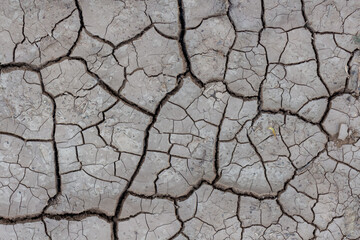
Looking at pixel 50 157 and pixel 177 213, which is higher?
pixel 50 157

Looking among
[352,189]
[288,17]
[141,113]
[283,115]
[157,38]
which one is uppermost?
[288,17]

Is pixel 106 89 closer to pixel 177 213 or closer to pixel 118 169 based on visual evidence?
pixel 118 169

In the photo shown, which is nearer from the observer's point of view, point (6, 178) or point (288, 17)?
point (6, 178)

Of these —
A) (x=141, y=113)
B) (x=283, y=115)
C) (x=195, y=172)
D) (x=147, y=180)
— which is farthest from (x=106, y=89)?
(x=283, y=115)

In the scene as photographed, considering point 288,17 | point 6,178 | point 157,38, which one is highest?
point 288,17

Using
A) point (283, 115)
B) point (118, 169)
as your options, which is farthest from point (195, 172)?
point (283, 115)

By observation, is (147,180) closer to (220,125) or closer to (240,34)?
(220,125)
